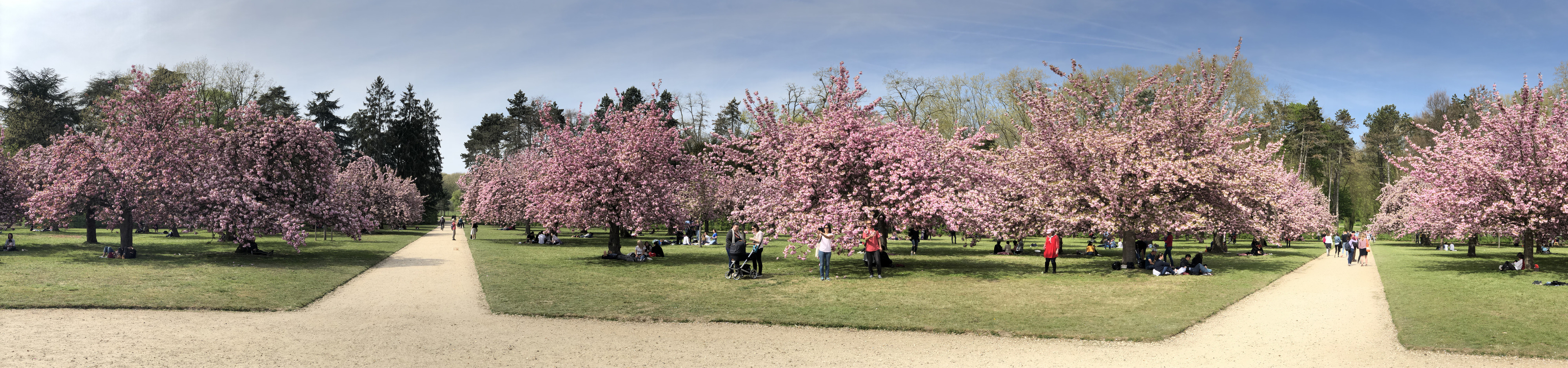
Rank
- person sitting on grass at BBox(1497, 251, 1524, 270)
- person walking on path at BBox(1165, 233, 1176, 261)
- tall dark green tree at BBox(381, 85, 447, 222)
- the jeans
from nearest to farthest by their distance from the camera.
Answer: the jeans, person sitting on grass at BBox(1497, 251, 1524, 270), person walking on path at BBox(1165, 233, 1176, 261), tall dark green tree at BBox(381, 85, 447, 222)

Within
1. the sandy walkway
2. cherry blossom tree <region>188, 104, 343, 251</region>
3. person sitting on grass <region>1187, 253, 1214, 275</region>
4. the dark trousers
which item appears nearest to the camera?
the sandy walkway

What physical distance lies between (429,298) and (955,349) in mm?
10811

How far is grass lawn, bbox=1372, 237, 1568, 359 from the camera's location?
1021 cm

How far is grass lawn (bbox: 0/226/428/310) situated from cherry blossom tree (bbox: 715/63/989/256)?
11376 mm

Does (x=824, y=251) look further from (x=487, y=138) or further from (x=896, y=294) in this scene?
(x=487, y=138)

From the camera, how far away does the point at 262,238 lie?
127 ft

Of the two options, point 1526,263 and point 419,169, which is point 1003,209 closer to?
point 1526,263

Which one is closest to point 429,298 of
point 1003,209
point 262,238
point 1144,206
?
point 1003,209

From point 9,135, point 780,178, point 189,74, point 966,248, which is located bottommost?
point 966,248

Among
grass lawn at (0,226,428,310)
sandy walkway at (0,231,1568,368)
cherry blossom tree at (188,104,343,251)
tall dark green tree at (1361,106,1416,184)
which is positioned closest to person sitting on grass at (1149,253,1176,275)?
sandy walkway at (0,231,1568,368)

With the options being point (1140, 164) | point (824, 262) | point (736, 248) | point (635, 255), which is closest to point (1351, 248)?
point (1140, 164)

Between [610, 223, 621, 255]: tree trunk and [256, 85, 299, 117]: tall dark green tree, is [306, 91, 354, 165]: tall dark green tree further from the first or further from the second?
[610, 223, 621, 255]: tree trunk

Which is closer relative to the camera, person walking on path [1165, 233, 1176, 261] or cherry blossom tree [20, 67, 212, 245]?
cherry blossom tree [20, 67, 212, 245]

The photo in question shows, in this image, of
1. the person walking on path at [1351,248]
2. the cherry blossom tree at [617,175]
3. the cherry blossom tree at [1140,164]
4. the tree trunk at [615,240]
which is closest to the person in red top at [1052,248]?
the cherry blossom tree at [1140,164]
